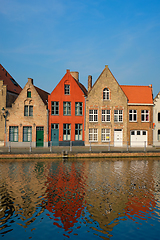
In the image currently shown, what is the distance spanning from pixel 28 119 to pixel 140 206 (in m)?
25.2

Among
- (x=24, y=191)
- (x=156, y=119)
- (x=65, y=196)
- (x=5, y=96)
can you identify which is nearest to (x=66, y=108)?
(x=5, y=96)

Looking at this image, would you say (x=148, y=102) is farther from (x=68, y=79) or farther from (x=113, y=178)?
(x=113, y=178)

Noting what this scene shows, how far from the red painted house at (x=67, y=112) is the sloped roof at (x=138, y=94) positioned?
24.1ft

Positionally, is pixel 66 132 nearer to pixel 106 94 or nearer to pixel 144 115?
pixel 106 94

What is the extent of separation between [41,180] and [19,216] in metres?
5.77

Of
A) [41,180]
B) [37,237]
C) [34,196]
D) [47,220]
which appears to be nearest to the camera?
[37,237]

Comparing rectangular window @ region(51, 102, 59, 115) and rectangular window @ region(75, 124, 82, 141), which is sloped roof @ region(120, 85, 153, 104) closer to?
rectangular window @ region(75, 124, 82, 141)

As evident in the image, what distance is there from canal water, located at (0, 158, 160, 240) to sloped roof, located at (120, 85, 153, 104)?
58.2 ft

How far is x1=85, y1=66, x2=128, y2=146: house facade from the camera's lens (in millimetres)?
32875

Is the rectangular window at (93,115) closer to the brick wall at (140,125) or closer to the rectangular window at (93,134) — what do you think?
the rectangular window at (93,134)

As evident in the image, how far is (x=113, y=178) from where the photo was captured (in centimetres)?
1570

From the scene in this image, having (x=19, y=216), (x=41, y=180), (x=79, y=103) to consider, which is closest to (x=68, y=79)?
(x=79, y=103)

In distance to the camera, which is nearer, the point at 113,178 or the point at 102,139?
the point at 113,178

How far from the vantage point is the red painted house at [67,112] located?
108 ft
